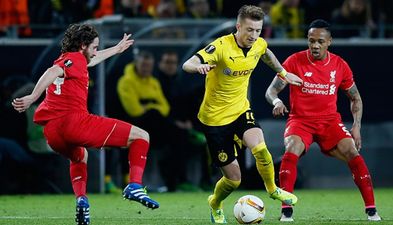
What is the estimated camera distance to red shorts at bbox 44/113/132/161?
9.77 m

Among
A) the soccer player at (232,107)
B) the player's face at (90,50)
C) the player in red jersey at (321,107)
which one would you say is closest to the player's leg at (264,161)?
the soccer player at (232,107)

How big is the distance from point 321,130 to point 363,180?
0.68 metres

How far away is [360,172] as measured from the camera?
11.1 m

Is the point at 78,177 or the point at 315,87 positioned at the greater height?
the point at 315,87

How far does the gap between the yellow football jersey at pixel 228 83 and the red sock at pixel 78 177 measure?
1367mm

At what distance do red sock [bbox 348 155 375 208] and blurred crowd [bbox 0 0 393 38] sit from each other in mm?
6074

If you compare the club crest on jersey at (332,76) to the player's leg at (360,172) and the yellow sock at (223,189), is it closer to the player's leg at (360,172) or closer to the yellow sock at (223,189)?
the player's leg at (360,172)

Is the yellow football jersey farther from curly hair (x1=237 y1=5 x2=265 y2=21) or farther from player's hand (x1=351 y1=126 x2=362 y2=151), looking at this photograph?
player's hand (x1=351 y1=126 x2=362 y2=151)

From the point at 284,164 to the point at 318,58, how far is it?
4.07 feet

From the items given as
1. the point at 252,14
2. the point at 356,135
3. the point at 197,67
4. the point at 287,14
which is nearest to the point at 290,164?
the point at 356,135

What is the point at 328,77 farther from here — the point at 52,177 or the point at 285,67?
the point at 52,177

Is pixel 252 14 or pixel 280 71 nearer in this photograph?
pixel 252 14

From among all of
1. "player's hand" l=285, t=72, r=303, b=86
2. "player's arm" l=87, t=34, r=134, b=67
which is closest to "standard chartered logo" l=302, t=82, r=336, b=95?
"player's hand" l=285, t=72, r=303, b=86

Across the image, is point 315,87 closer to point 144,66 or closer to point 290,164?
point 290,164
